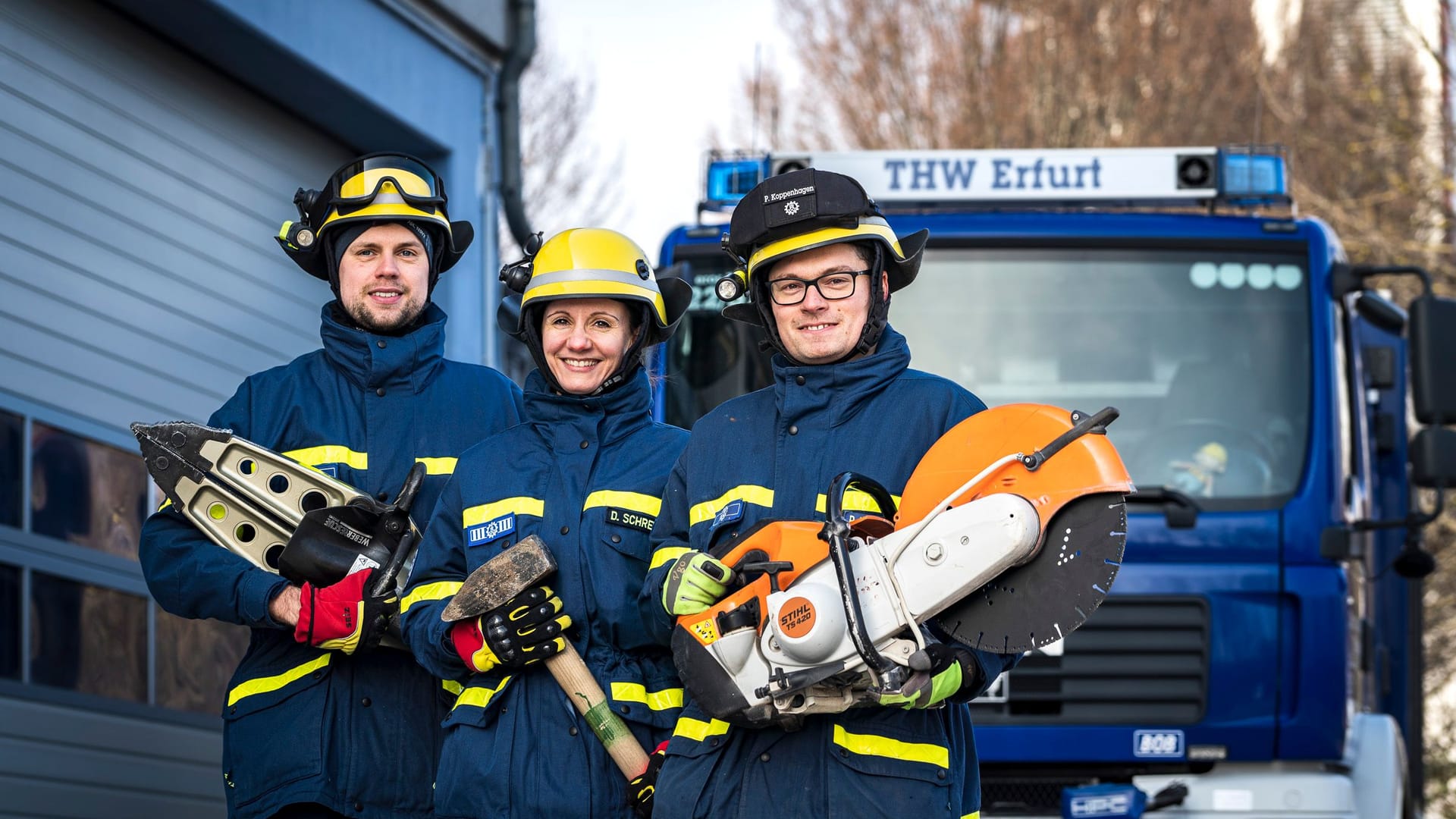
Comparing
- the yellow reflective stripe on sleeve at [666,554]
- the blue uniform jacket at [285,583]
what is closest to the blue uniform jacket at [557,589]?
the yellow reflective stripe on sleeve at [666,554]

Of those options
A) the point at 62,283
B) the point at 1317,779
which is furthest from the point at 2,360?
the point at 1317,779

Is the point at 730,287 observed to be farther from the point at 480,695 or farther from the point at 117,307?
the point at 117,307

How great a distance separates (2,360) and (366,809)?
8.90 ft

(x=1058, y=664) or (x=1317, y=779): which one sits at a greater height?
(x=1058, y=664)

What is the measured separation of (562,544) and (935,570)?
3.28 ft

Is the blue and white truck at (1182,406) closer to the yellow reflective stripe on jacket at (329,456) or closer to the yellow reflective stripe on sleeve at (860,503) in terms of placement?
the yellow reflective stripe on jacket at (329,456)

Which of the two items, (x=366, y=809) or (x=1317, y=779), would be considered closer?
(x=366, y=809)

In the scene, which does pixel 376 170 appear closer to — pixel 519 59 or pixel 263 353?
pixel 263 353

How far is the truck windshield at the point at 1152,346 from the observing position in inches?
233

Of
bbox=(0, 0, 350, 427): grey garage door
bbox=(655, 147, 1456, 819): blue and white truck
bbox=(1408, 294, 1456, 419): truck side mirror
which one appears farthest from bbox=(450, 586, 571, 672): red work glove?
bbox=(1408, 294, 1456, 419): truck side mirror

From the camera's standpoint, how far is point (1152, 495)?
19.1 ft

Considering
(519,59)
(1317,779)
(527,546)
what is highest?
(519,59)

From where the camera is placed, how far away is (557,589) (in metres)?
3.79

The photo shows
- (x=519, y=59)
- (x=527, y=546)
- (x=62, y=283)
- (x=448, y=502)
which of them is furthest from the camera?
(x=519, y=59)
